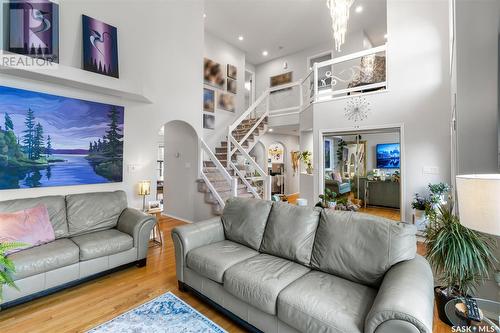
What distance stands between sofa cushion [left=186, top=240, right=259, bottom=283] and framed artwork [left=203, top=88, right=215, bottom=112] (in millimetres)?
5431

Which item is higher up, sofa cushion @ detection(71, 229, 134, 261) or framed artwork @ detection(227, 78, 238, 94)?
framed artwork @ detection(227, 78, 238, 94)

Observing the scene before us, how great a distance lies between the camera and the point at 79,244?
2723mm

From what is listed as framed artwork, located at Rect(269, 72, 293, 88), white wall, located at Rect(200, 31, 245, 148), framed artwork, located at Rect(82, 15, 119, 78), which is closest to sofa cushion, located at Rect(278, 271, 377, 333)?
framed artwork, located at Rect(82, 15, 119, 78)

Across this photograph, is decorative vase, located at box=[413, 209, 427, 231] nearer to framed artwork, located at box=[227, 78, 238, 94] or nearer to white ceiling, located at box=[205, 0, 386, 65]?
white ceiling, located at box=[205, 0, 386, 65]

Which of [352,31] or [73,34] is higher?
[352,31]

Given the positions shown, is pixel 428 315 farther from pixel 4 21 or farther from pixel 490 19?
pixel 4 21

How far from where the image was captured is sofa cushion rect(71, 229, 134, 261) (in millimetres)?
2715

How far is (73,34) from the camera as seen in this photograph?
11.7 feet

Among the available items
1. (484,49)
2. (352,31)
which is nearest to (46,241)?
(484,49)

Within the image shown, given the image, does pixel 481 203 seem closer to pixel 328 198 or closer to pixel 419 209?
pixel 328 198

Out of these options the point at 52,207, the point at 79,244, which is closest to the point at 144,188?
the point at 52,207

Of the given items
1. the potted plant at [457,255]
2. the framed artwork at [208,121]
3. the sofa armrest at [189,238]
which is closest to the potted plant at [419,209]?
the potted plant at [457,255]

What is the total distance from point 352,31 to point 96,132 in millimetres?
7658

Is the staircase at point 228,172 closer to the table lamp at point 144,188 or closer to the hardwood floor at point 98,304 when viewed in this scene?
the table lamp at point 144,188
